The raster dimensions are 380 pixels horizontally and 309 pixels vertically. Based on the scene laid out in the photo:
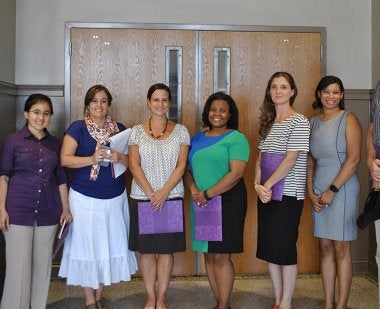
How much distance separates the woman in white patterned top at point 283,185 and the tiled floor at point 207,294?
54cm

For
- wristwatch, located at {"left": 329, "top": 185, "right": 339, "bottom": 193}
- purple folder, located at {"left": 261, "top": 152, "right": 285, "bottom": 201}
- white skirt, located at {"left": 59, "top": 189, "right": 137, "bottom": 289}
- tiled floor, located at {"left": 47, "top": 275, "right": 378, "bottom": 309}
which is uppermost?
purple folder, located at {"left": 261, "top": 152, "right": 285, "bottom": 201}

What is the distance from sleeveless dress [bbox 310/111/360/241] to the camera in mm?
2541

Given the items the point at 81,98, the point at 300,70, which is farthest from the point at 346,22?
the point at 81,98

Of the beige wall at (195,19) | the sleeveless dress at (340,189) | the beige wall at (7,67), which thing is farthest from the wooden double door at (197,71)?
the sleeveless dress at (340,189)

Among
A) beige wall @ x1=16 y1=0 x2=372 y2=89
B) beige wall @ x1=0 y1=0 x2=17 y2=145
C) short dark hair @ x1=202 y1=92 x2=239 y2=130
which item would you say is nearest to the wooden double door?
beige wall @ x1=16 y1=0 x2=372 y2=89

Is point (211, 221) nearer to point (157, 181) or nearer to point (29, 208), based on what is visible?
point (157, 181)

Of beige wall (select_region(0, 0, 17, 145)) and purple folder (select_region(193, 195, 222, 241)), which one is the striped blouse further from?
beige wall (select_region(0, 0, 17, 145))

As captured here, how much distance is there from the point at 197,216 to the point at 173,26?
5.36ft

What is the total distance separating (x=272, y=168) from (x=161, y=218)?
0.73 metres

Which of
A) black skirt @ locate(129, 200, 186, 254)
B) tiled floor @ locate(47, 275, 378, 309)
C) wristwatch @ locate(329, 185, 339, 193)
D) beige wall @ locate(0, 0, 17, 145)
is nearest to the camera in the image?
wristwatch @ locate(329, 185, 339, 193)

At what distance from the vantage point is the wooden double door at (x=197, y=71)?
3.44 m

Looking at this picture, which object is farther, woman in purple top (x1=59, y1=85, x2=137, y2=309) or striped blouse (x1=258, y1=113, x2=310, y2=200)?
woman in purple top (x1=59, y1=85, x2=137, y2=309)

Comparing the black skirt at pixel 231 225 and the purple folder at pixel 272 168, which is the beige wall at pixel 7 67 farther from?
the purple folder at pixel 272 168

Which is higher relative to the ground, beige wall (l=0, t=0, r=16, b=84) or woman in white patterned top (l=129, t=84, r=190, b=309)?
beige wall (l=0, t=0, r=16, b=84)
